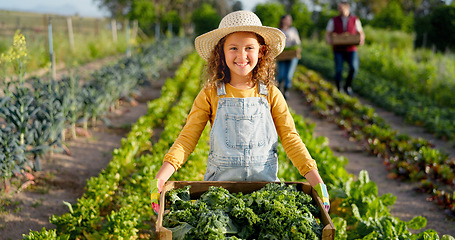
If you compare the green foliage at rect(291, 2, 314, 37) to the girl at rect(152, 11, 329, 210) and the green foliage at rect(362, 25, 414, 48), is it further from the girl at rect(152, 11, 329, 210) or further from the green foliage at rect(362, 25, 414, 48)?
the girl at rect(152, 11, 329, 210)

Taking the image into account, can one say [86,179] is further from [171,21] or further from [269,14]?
[171,21]

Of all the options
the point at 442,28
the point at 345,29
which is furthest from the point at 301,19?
the point at 345,29

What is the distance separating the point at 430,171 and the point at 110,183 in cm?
355

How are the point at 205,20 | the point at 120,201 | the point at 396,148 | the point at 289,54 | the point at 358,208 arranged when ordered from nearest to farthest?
the point at 358,208
the point at 120,201
the point at 396,148
the point at 289,54
the point at 205,20

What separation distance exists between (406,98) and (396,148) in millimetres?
3149

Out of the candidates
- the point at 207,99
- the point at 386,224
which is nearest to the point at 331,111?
the point at 386,224

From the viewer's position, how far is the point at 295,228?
1.57 meters

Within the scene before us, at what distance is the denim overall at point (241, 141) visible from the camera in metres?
2.19

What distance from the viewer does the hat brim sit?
2158 millimetres

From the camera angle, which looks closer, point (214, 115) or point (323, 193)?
point (323, 193)

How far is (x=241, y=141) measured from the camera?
219cm

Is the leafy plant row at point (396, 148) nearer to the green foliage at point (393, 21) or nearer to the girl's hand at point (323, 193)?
the girl's hand at point (323, 193)

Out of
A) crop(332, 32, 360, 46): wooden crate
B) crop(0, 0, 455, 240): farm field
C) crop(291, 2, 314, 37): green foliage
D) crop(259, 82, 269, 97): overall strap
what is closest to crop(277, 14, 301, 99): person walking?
crop(0, 0, 455, 240): farm field

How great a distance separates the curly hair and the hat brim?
0.10ft
